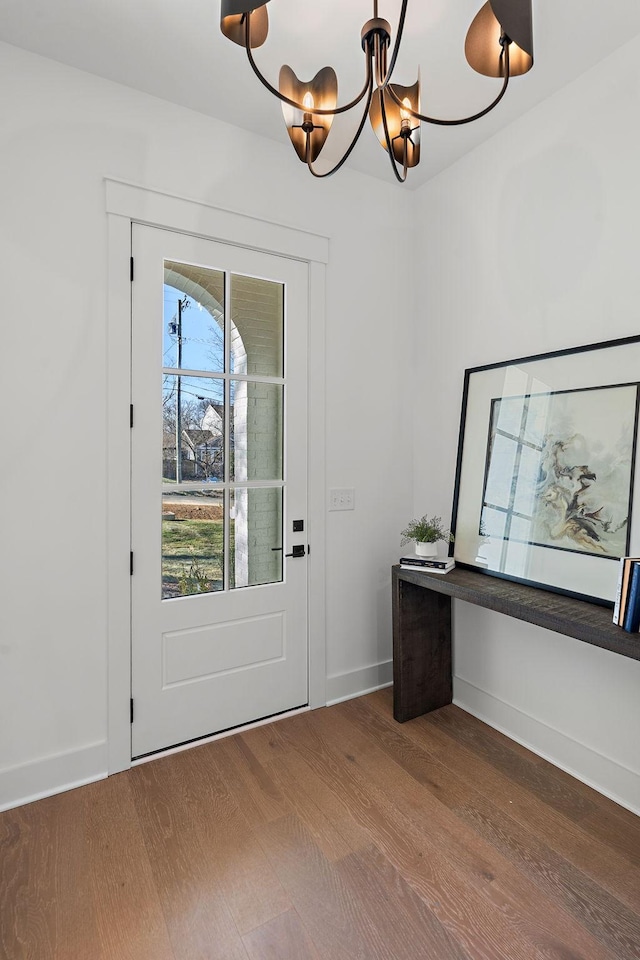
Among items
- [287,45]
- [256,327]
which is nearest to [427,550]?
[256,327]

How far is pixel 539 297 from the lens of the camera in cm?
220

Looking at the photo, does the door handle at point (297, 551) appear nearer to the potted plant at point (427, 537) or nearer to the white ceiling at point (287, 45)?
the potted plant at point (427, 537)

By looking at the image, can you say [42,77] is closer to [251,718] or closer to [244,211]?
[244,211]

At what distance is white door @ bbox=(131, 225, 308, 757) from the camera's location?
2123 millimetres

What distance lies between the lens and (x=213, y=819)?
5.93 ft

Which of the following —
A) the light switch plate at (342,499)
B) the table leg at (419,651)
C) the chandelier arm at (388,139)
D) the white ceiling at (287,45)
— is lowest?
the table leg at (419,651)

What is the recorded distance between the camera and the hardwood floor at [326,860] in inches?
53.7

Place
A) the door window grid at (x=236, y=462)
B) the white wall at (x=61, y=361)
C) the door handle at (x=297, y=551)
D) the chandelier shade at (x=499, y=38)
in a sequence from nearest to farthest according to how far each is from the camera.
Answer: the chandelier shade at (x=499, y=38) < the white wall at (x=61, y=361) < the door window grid at (x=236, y=462) < the door handle at (x=297, y=551)

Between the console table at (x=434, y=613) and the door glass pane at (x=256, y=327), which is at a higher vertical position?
the door glass pane at (x=256, y=327)

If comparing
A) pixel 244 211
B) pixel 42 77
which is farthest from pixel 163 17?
pixel 244 211

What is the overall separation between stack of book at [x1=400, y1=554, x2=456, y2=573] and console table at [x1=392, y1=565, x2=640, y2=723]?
3 cm

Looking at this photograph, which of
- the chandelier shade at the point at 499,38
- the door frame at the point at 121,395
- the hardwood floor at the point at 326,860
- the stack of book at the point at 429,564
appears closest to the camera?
the chandelier shade at the point at 499,38

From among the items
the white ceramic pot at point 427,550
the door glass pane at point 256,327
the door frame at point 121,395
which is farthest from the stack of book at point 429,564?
the door frame at point 121,395

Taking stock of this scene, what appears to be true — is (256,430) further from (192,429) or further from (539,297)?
(539,297)
